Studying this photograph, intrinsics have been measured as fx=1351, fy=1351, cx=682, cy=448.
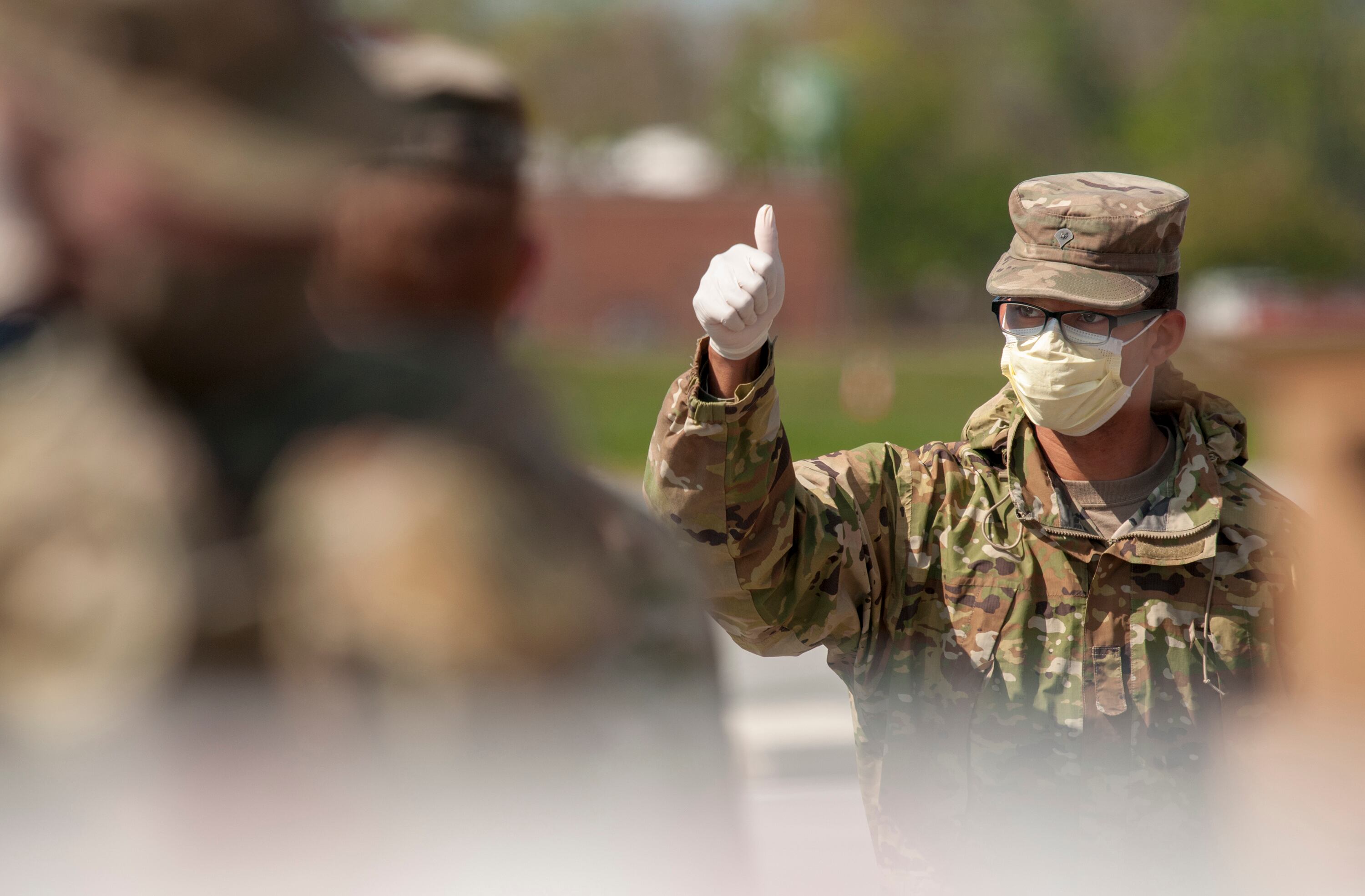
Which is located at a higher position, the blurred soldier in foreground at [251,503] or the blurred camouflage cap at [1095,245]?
the blurred soldier in foreground at [251,503]

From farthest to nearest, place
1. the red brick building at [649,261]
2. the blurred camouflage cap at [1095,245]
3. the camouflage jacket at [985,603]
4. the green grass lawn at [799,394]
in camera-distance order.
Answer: the blurred camouflage cap at [1095,245] → the camouflage jacket at [985,603] → the red brick building at [649,261] → the green grass lawn at [799,394]

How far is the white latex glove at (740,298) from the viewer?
170cm

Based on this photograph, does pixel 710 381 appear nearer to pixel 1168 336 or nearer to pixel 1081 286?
pixel 1081 286

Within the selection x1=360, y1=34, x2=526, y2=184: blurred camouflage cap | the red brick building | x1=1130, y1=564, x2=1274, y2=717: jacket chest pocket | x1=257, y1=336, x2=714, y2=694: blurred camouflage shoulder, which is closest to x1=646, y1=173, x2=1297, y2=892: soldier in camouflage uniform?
x1=1130, y1=564, x2=1274, y2=717: jacket chest pocket

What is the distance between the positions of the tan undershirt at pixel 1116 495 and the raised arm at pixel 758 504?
10.9 inches

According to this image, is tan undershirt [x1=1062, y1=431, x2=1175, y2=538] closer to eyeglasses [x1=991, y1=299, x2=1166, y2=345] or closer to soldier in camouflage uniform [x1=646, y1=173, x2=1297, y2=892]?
soldier in camouflage uniform [x1=646, y1=173, x2=1297, y2=892]

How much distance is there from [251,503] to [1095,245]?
1.46 metres

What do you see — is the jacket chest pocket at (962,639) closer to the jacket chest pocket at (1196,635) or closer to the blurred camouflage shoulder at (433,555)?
the jacket chest pocket at (1196,635)

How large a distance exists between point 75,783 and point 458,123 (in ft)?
1.63

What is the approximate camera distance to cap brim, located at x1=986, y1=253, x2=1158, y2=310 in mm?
1960

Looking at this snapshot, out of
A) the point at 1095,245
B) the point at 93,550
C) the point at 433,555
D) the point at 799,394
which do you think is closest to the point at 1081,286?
the point at 1095,245

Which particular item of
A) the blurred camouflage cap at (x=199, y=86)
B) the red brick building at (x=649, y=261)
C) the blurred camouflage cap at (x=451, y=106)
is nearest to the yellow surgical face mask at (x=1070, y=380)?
the red brick building at (x=649, y=261)

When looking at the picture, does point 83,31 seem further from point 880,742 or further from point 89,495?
point 880,742

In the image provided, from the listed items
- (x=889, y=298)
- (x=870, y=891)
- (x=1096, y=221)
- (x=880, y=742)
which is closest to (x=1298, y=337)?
(x=1096, y=221)
